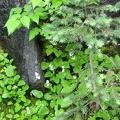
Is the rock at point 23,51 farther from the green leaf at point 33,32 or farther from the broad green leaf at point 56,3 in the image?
the broad green leaf at point 56,3

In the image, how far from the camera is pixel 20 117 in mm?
3020

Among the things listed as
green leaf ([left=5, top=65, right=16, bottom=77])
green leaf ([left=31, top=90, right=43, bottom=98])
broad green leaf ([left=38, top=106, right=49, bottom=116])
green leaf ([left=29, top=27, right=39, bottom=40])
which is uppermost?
green leaf ([left=29, top=27, right=39, bottom=40])

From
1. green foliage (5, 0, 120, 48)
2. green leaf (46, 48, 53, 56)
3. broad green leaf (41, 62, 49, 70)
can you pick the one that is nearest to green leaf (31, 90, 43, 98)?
broad green leaf (41, 62, 49, 70)

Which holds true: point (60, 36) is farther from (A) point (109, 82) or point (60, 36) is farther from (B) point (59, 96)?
(B) point (59, 96)

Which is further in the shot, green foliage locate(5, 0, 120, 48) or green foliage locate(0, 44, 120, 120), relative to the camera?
green foliage locate(0, 44, 120, 120)

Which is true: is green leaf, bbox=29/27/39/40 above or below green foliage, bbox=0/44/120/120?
above

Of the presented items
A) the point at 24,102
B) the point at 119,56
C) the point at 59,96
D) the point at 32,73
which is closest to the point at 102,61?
the point at 119,56

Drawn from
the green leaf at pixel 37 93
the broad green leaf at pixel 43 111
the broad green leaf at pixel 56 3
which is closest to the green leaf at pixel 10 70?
the green leaf at pixel 37 93

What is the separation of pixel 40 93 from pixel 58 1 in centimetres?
132

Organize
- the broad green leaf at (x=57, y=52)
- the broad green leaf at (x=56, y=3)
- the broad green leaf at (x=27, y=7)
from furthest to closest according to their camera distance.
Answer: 1. the broad green leaf at (x=57, y=52)
2. the broad green leaf at (x=27, y=7)
3. the broad green leaf at (x=56, y=3)

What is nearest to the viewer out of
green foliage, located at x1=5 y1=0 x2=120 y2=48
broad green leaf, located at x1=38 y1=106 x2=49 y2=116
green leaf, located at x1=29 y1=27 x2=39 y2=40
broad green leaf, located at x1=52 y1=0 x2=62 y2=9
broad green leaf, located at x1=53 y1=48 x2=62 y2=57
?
green foliage, located at x1=5 y1=0 x2=120 y2=48

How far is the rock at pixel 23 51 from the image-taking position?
3041 mm

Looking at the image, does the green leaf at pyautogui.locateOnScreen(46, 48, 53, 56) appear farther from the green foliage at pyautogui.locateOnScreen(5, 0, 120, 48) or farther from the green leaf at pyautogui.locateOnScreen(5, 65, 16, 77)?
the green foliage at pyautogui.locateOnScreen(5, 0, 120, 48)

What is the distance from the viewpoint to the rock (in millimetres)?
3041
